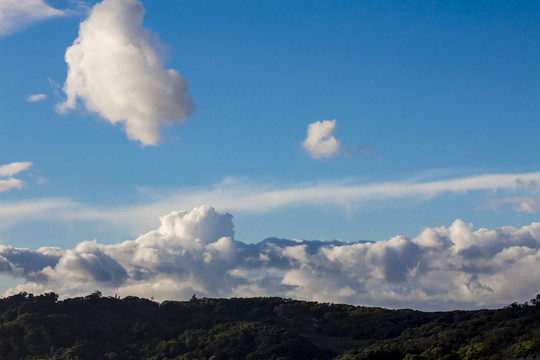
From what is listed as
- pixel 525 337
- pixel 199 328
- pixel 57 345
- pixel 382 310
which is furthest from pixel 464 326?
pixel 57 345

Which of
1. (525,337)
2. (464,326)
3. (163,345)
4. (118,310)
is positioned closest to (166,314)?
(118,310)

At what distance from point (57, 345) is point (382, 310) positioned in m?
81.7

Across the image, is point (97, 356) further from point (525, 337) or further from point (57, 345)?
point (525, 337)

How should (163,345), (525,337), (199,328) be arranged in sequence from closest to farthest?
1. (525,337)
2. (163,345)
3. (199,328)

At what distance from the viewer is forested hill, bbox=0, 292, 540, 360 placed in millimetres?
127688

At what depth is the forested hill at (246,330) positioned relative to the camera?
127688mm

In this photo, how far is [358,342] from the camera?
156m

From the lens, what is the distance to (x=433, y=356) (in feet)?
383

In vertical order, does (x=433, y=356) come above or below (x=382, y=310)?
below

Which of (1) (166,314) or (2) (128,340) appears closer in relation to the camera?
(2) (128,340)

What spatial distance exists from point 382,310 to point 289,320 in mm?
25086

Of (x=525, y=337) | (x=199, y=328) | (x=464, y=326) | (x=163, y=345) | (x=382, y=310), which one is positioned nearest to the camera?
(x=525, y=337)

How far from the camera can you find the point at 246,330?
152 metres

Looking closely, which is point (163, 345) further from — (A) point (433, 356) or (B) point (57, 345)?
(A) point (433, 356)
